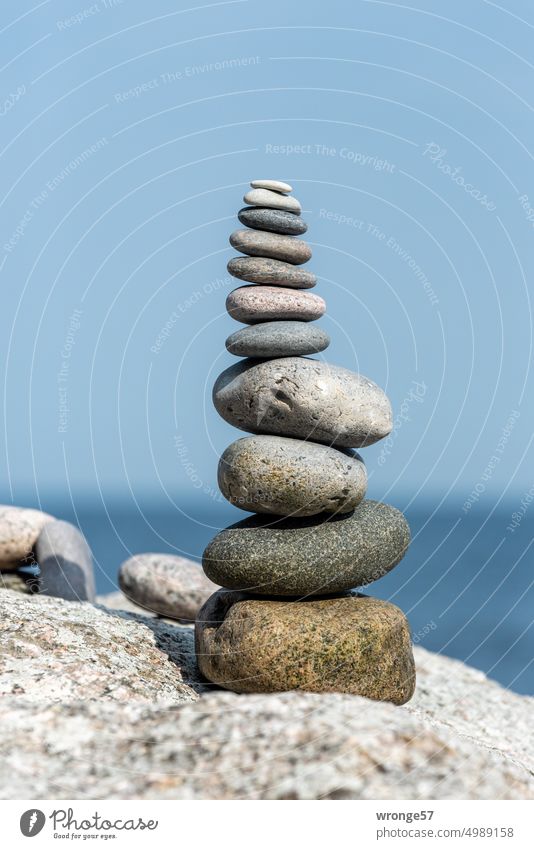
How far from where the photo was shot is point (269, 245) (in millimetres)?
10883

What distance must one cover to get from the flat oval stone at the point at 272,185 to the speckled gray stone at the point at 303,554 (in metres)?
3.95

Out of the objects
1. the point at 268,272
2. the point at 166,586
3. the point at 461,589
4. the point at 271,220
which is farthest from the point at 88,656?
the point at 461,589

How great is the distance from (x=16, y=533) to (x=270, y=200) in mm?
8763

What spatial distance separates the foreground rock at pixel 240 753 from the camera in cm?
724


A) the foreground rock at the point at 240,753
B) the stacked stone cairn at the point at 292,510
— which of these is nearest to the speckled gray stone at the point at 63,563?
the stacked stone cairn at the point at 292,510

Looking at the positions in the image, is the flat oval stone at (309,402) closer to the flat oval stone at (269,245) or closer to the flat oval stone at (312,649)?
the flat oval stone at (269,245)

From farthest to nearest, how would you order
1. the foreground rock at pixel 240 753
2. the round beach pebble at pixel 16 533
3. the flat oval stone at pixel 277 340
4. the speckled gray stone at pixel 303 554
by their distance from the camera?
the round beach pebble at pixel 16 533 → the flat oval stone at pixel 277 340 → the speckled gray stone at pixel 303 554 → the foreground rock at pixel 240 753

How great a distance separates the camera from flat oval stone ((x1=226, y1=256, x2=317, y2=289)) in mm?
10859

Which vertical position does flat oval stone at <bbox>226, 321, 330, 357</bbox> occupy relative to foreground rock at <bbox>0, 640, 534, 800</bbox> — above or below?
above

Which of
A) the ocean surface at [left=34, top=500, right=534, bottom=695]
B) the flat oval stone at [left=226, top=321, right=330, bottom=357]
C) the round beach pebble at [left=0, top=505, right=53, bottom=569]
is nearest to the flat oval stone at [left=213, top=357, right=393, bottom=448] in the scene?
the flat oval stone at [left=226, top=321, right=330, bottom=357]

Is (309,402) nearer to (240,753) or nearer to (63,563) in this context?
(240,753)

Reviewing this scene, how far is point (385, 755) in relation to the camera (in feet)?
25.3

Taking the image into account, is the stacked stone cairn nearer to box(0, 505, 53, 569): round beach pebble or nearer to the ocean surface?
the ocean surface

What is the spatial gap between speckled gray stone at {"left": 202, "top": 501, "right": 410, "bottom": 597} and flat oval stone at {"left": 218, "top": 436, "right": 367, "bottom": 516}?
226 millimetres
